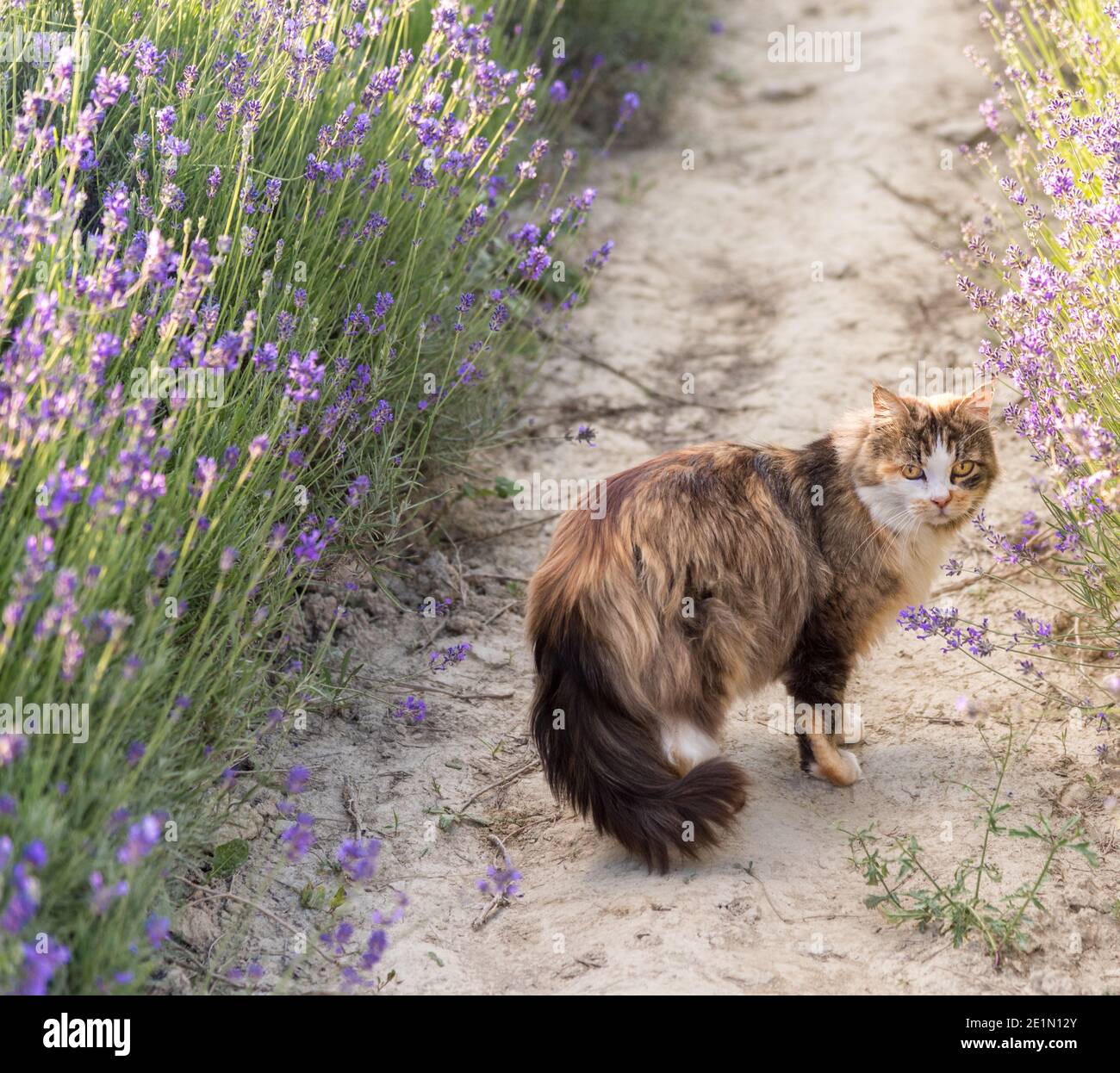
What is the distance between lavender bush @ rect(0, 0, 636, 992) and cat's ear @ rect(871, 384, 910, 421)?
111 cm

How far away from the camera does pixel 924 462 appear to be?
11.3 ft

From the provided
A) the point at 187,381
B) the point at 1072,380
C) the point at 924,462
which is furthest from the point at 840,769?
the point at 187,381

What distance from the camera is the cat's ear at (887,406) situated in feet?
11.5

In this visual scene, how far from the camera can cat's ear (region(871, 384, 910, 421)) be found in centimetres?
350

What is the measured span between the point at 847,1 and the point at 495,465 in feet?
17.1

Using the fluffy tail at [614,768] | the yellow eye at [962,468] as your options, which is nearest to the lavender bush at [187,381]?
the fluffy tail at [614,768]

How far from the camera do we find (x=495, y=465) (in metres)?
4.72

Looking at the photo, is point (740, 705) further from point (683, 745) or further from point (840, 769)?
point (683, 745)

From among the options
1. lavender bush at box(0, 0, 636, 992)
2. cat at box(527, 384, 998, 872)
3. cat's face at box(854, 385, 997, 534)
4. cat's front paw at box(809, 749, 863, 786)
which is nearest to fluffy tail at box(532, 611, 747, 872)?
cat at box(527, 384, 998, 872)

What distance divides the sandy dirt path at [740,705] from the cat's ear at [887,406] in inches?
34.0

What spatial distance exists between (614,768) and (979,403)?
1599 mm

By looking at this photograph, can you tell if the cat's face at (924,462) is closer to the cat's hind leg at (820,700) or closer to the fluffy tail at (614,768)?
the cat's hind leg at (820,700)

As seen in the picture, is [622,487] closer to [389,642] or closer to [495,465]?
[389,642]

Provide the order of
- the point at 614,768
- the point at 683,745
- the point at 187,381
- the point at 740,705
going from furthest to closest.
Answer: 1. the point at 740,705
2. the point at 683,745
3. the point at 614,768
4. the point at 187,381
